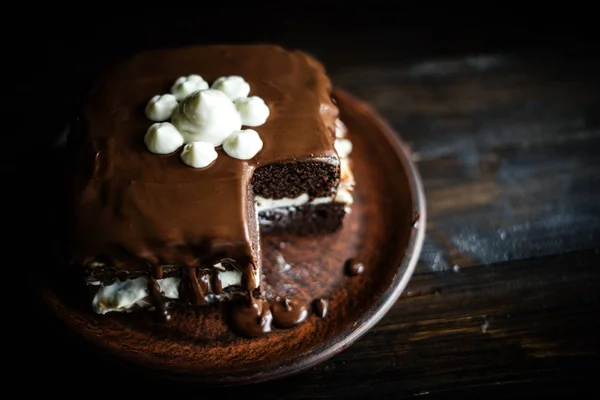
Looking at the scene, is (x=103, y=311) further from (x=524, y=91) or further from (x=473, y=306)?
(x=524, y=91)

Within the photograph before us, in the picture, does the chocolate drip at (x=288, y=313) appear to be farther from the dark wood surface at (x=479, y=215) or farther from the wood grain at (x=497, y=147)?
the wood grain at (x=497, y=147)

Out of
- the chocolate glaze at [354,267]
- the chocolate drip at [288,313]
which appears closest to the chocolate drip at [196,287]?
the chocolate drip at [288,313]

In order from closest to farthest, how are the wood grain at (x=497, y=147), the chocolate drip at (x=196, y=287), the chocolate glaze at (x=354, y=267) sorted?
the chocolate drip at (x=196, y=287) → the chocolate glaze at (x=354, y=267) → the wood grain at (x=497, y=147)

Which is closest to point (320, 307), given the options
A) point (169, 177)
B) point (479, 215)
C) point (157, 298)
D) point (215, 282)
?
point (215, 282)

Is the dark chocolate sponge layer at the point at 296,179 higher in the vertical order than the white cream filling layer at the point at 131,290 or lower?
higher

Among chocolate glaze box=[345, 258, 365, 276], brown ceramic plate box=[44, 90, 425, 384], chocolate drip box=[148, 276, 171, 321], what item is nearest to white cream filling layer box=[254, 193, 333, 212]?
brown ceramic plate box=[44, 90, 425, 384]

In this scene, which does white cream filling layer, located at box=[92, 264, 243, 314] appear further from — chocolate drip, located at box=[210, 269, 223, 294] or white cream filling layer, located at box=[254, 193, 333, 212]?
white cream filling layer, located at box=[254, 193, 333, 212]

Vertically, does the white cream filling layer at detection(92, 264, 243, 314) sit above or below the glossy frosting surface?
below

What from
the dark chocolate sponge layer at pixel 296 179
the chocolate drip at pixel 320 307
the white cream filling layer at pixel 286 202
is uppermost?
the dark chocolate sponge layer at pixel 296 179
